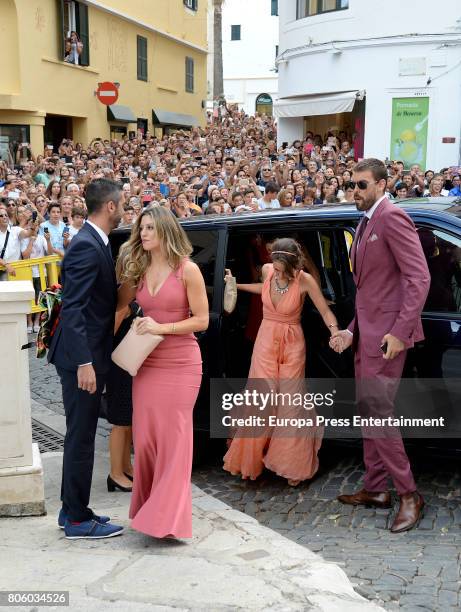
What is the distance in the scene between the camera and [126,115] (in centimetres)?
2991

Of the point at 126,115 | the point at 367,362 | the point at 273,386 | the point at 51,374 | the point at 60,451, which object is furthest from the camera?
the point at 126,115

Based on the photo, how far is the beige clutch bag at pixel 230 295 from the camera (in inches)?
208

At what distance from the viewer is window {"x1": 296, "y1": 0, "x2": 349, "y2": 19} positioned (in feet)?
75.1

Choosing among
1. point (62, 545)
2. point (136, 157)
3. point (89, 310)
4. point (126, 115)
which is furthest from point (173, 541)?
point (126, 115)

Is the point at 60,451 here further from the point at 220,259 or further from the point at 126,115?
the point at 126,115

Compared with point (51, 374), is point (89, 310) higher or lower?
higher

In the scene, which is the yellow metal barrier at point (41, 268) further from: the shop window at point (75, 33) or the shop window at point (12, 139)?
the shop window at point (75, 33)

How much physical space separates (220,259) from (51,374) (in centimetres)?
359

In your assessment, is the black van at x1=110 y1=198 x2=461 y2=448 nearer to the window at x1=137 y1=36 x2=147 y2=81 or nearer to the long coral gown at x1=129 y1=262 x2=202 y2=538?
the long coral gown at x1=129 y1=262 x2=202 y2=538

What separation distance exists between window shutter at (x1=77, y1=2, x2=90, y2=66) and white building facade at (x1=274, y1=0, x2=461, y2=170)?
23.9ft

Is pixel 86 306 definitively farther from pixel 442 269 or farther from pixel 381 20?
pixel 381 20

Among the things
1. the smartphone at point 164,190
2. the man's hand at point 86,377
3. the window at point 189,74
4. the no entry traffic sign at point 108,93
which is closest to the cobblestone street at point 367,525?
the man's hand at point 86,377

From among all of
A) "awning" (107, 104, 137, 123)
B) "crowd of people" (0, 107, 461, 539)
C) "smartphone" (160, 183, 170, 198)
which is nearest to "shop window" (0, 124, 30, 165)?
"awning" (107, 104, 137, 123)

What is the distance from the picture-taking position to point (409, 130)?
22.4 meters
